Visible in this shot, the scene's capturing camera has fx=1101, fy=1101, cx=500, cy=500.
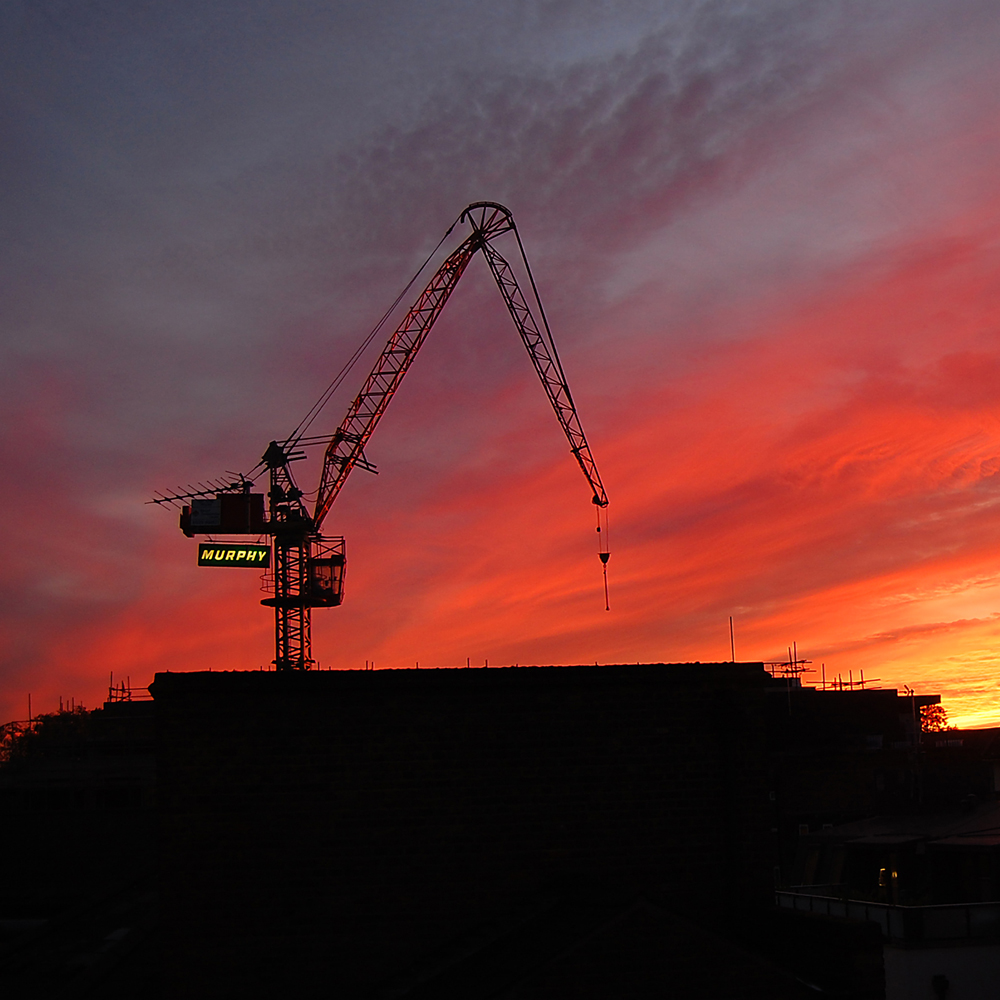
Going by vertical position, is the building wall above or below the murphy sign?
below

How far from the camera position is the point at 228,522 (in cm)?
10462

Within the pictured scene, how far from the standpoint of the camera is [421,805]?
45.3 feet

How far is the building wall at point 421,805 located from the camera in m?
13.4

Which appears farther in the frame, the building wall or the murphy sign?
the murphy sign

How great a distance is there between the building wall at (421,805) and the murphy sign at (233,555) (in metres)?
93.6

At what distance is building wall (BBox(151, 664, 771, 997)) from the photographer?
13.4m

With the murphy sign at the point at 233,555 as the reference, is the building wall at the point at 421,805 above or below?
below

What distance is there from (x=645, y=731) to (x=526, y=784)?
5.63 ft

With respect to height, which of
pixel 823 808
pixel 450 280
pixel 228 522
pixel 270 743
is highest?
pixel 450 280

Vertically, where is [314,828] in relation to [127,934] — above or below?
above

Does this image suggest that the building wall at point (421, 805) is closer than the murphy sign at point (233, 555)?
Yes

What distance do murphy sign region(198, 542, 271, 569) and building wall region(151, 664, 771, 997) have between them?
93.6 meters

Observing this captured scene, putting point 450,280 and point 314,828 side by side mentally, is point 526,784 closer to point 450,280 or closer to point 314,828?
point 314,828

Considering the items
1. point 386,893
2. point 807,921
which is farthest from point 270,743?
point 807,921
